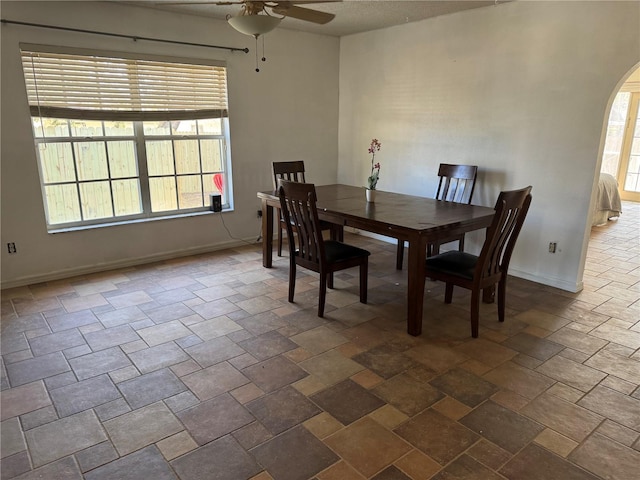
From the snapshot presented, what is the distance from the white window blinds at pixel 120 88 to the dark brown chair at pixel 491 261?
2.95 m

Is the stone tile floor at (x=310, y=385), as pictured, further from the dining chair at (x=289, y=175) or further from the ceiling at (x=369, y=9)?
the ceiling at (x=369, y=9)

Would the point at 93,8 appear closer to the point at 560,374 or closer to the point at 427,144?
the point at 427,144

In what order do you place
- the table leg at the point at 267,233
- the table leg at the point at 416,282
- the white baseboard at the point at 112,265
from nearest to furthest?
the table leg at the point at 416,282
the white baseboard at the point at 112,265
the table leg at the point at 267,233

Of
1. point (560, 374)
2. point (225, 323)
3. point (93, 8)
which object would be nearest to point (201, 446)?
point (225, 323)

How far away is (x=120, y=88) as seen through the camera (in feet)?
13.1

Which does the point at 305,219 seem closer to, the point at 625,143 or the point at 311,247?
the point at 311,247

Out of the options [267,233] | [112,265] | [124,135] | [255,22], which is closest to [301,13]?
[255,22]

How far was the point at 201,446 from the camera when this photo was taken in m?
1.92

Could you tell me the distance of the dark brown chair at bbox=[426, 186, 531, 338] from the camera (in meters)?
2.64

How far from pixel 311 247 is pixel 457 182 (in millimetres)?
1791

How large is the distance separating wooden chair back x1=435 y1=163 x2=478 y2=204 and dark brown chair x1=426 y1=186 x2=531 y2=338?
3.70 feet

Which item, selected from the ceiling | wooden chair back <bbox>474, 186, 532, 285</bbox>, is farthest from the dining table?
the ceiling

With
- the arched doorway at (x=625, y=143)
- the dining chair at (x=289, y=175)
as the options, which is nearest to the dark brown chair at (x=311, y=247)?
the dining chair at (x=289, y=175)

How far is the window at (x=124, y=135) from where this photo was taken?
3.75 m
